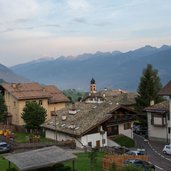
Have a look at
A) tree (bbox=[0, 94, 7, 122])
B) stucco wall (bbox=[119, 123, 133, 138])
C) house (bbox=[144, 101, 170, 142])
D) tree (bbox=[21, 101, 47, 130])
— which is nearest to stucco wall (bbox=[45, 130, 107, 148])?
stucco wall (bbox=[119, 123, 133, 138])

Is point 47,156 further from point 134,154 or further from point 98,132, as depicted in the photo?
point 98,132

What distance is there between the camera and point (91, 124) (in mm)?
59438

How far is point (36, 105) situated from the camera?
70250 millimetres

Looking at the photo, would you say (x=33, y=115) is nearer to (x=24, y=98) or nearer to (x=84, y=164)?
(x=24, y=98)

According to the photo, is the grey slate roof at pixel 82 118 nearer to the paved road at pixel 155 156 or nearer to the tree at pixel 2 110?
the paved road at pixel 155 156

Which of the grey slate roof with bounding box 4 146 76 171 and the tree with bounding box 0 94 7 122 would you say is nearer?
the grey slate roof with bounding box 4 146 76 171

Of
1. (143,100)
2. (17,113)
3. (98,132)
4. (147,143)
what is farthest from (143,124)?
(17,113)

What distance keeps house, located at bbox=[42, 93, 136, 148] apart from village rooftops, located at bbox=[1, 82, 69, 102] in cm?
906

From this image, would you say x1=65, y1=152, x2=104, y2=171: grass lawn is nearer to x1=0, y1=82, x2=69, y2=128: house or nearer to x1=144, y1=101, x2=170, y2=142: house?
x1=144, y1=101, x2=170, y2=142: house

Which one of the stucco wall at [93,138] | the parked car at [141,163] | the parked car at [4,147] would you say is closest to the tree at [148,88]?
the stucco wall at [93,138]

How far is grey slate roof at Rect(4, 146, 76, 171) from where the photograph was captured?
34194 mm

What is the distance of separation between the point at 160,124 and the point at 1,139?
23.2 m

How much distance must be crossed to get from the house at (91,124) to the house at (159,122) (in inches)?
126

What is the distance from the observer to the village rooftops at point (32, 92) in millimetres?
77725
